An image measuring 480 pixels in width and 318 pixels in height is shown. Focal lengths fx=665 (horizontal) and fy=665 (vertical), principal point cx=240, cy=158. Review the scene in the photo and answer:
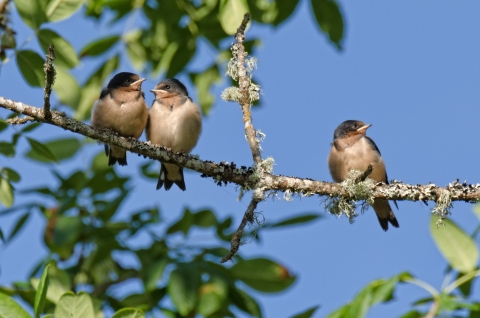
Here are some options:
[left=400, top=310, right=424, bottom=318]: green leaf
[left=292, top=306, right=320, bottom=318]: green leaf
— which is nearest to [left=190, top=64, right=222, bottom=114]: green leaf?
[left=292, top=306, right=320, bottom=318]: green leaf

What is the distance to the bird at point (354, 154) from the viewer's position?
699cm

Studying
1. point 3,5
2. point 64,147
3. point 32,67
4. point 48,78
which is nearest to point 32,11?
point 32,67

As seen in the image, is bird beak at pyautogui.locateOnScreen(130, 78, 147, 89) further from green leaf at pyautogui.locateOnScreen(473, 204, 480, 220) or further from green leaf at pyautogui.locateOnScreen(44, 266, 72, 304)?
green leaf at pyautogui.locateOnScreen(473, 204, 480, 220)

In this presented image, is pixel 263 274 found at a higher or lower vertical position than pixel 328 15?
lower

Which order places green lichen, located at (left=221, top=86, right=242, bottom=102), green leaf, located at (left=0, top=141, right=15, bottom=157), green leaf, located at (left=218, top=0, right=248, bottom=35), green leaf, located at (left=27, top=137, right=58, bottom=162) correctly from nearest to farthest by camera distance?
green leaf, located at (left=218, top=0, right=248, bottom=35)
green lichen, located at (left=221, top=86, right=242, bottom=102)
green leaf, located at (left=27, top=137, right=58, bottom=162)
green leaf, located at (left=0, top=141, right=15, bottom=157)

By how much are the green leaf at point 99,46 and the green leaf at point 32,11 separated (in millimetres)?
1236

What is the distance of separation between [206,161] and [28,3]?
5.82 ft

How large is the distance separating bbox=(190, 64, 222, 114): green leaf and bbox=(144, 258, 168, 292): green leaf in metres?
2.21

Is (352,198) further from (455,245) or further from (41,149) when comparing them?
(41,149)

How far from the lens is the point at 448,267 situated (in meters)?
3.49

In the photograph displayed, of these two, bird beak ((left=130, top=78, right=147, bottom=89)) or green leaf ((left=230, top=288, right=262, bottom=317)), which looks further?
bird beak ((left=130, top=78, right=147, bottom=89))

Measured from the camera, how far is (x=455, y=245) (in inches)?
136

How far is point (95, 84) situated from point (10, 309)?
12.5 feet

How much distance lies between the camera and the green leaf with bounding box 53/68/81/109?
5133 millimetres
